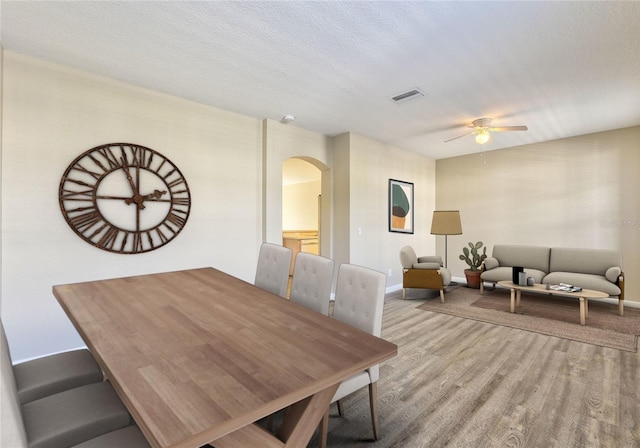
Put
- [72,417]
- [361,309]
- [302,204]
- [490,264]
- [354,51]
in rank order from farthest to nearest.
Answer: [302,204] < [490,264] < [354,51] < [361,309] < [72,417]

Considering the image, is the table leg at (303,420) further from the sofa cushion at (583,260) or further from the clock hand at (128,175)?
the sofa cushion at (583,260)

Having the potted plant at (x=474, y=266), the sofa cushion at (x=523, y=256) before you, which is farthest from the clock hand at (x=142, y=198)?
the sofa cushion at (x=523, y=256)

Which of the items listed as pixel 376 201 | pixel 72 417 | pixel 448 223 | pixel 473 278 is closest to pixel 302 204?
pixel 376 201

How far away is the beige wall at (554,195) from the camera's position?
4.52 meters

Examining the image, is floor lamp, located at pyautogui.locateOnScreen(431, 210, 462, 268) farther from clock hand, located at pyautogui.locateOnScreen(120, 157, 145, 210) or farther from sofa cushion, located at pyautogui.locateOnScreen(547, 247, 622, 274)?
clock hand, located at pyautogui.locateOnScreen(120, 157, 145, 210)

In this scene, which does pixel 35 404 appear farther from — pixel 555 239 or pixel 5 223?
pixel 555 239

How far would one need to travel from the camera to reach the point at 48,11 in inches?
78.4

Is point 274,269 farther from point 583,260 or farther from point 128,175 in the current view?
point 583,260

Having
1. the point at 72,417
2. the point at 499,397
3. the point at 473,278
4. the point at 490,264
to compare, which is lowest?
the point at 499,397

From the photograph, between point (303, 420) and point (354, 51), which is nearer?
point (303, 420)

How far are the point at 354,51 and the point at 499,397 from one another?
2.83 meters

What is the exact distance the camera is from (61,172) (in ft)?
8.84

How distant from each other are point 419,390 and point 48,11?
12.1 feet

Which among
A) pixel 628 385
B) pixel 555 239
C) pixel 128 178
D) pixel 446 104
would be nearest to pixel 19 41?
pixel 128 178
